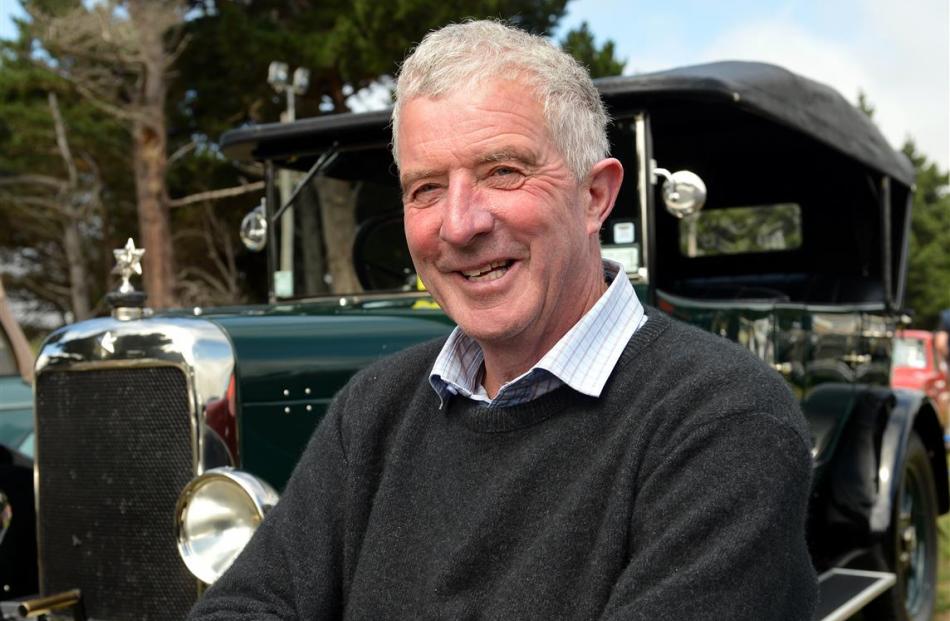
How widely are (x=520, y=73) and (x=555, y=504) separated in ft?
1.90

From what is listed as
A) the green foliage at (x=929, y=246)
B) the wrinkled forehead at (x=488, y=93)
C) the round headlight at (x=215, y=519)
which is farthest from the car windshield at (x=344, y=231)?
the green foliage at (x=929, y=246)

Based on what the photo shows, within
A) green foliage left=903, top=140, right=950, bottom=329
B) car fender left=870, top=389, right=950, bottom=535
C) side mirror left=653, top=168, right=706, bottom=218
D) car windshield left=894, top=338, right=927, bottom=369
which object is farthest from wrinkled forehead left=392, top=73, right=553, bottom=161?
green foliage left=903, top=140, right=950, bottom=329

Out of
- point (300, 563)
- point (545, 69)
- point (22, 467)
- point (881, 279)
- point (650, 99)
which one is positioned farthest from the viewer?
point (881, 279)

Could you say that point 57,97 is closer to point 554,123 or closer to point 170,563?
point 170,563

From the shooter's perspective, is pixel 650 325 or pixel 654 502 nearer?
pixel 654 502

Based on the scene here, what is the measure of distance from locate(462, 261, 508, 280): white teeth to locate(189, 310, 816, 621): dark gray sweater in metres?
0.19

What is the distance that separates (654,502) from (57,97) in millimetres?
17060

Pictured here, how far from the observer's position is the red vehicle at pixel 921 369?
36.2 feet

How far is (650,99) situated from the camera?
10.1 feet

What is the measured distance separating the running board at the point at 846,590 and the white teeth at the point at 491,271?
1.90 metres

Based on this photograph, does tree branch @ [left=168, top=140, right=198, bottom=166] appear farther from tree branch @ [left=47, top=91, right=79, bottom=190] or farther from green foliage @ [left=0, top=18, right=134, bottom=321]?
tree branch @ [left=47, top=91, right=79, bottom=190]

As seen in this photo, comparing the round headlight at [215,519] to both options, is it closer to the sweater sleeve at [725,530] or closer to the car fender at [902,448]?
the sweater sleeve at [725,530]

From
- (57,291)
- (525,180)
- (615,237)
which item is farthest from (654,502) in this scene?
(57,291)

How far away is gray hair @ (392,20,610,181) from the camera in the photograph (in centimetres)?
150
